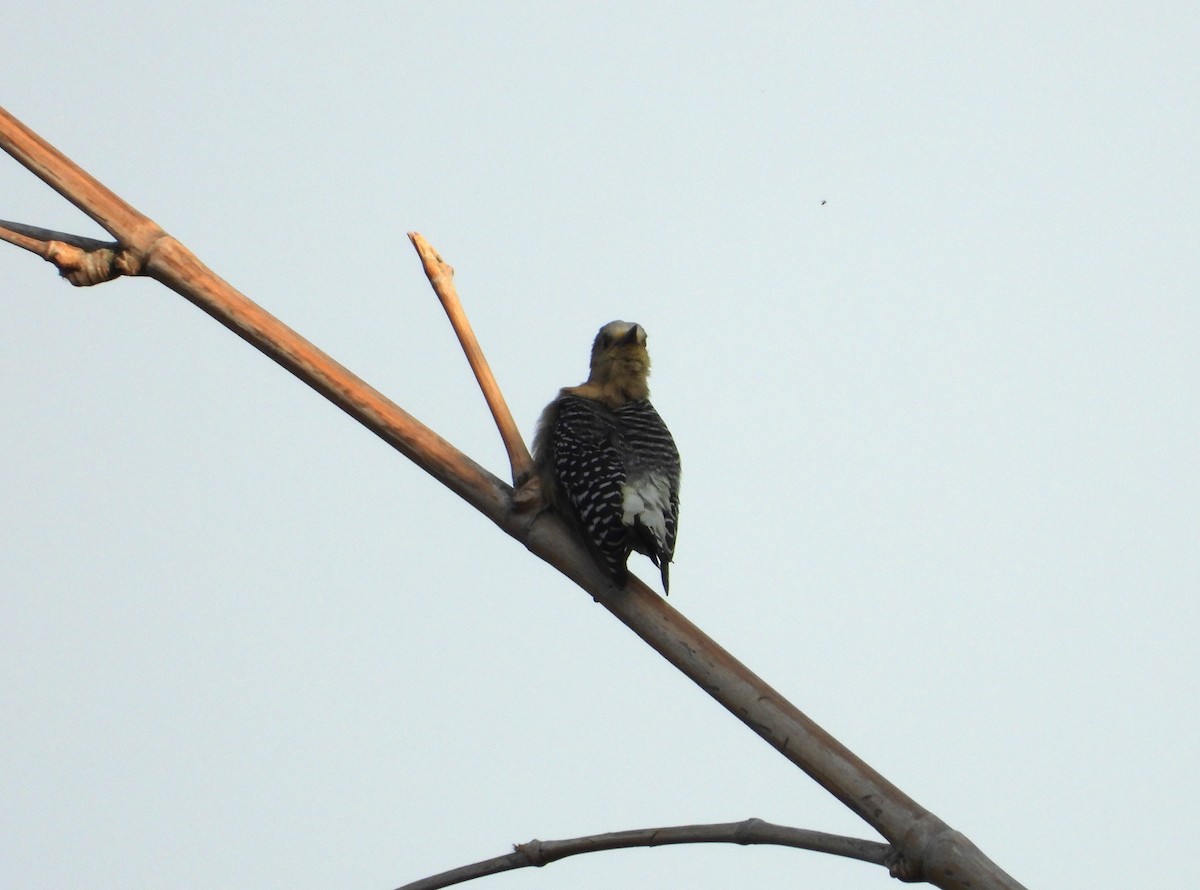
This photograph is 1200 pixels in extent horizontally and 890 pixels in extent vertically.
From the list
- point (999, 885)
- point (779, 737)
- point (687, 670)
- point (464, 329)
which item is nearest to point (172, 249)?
point (464, 329)

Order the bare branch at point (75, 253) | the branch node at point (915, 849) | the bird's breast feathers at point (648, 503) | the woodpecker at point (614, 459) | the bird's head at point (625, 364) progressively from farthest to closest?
the bird's head at point (625, 364) < the bird's breast feathers at point (648, 503) < the woodpecker at point (614, 459) < the bare branch at point (75, 253) < the branch node at point (915, 849)

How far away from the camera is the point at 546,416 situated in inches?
201

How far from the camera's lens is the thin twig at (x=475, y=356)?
134 inches

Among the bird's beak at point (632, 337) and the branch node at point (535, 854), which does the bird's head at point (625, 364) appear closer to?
the bird's beak at point (632, 337)

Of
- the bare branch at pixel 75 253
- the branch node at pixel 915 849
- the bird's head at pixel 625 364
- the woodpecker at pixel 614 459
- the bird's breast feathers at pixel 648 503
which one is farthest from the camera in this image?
the bird's head at pixel 625 364

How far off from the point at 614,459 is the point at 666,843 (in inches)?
75.6

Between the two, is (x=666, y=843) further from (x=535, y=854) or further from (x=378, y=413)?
(x=378, y=413)

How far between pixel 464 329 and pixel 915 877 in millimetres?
1841

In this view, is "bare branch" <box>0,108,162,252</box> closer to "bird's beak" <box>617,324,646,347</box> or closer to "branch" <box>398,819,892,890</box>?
"branch" <box>398,819,892,890</box>

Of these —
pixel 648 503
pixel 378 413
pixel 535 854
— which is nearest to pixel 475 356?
pixel 378 413

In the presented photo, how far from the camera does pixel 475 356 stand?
11.8ft

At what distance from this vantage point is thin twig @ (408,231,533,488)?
11.2ft

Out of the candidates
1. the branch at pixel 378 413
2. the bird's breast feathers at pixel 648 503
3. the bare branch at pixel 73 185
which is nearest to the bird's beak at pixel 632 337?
the bird's breast feathers at pixel 648 503

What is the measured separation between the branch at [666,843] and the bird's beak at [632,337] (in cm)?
306
